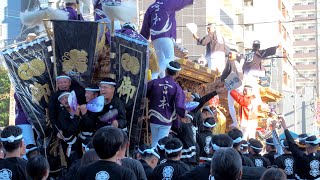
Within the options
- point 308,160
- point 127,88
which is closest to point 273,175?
point 308,160

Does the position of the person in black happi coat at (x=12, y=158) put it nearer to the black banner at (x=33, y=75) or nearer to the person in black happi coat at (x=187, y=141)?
the black banner at (x=33, y=75)

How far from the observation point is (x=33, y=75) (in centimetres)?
774

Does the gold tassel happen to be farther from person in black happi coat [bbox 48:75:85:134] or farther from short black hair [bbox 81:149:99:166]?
short black hair [bbox 81:149:99:166]

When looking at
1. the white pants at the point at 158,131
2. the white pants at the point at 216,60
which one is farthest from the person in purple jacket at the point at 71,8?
the white pants at the point at 216,60

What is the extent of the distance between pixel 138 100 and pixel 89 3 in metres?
1.80

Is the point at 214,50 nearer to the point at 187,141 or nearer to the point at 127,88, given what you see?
the point at 187,141

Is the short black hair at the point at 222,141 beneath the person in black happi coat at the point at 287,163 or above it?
above

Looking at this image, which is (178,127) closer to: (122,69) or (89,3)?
(122,69)

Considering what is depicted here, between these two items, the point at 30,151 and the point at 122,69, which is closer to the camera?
the point at 30,151

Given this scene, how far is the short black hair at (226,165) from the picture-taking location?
13.2 ft

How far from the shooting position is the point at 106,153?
4.18 metres

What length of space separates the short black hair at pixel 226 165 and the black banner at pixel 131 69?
3.81 meters

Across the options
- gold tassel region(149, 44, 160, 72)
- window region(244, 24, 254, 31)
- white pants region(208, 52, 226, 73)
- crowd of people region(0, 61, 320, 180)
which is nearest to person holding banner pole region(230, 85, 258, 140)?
white pants region(208, 52, 226, 73)

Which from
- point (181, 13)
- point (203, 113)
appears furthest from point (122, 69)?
point (181, 13)
